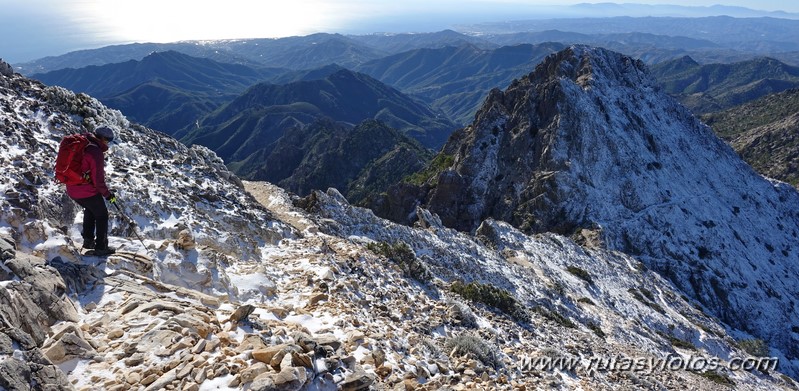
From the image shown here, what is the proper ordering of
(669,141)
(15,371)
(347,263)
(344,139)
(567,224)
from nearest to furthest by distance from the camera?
(15,371), (347,263), (567,224), (669,141), (344,139)

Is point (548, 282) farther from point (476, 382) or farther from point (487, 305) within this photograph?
point (476, 382)

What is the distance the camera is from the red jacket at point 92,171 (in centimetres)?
1037

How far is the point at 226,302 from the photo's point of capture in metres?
10.7

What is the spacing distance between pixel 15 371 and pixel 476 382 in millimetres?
8040

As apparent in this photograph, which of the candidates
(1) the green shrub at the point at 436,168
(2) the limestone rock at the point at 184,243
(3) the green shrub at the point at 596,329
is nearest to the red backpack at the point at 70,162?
(2) the limestone rock at the point at 184,243

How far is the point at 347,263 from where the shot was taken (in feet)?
51.7

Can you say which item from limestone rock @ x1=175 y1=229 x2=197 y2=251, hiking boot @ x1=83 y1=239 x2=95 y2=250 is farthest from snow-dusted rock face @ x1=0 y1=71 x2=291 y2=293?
hiking boot @ x1=83 y1=239 x2=95 y2=250

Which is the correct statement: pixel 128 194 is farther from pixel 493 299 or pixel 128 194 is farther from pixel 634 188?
pixel 634 188

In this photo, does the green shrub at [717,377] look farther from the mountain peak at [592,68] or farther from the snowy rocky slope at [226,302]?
the mountain peak at [592,68]

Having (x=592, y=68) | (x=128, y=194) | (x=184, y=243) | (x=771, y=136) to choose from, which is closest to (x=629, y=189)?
(x=592, y=68)

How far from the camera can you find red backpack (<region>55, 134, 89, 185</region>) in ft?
33.6

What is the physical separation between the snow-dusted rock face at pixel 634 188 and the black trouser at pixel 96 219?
4731cm

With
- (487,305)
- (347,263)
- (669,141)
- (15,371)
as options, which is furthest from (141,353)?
(669,141)

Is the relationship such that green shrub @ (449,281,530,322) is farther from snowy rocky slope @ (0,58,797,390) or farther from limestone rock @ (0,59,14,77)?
limestone rock @ (0,59,14,77)
